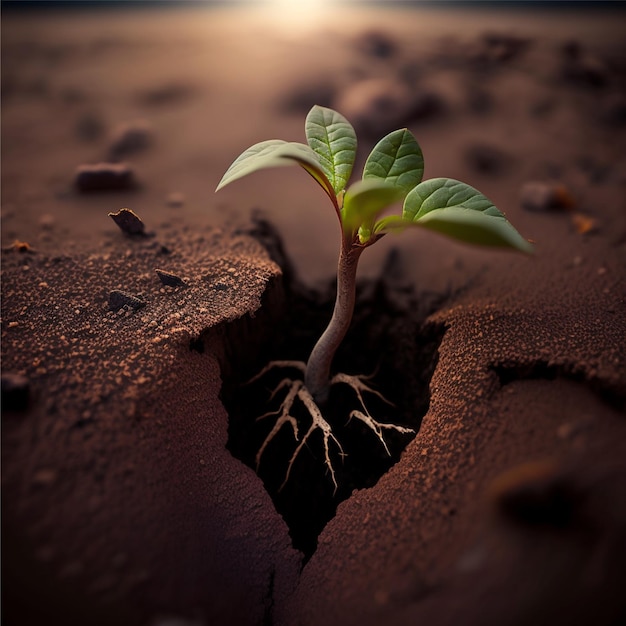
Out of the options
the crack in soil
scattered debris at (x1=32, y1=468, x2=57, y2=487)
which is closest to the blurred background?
the crack in soil

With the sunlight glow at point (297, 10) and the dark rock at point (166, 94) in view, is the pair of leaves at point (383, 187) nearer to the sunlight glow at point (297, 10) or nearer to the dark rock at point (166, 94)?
the dark rock at point (166, 94)

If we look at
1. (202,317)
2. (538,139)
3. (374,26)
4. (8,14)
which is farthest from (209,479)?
(8,14)

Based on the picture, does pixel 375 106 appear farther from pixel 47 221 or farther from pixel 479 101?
pixel 47 221

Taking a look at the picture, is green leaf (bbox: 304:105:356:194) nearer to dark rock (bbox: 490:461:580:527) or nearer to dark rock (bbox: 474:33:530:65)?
dark rock (bbox: 490:461:580:527)

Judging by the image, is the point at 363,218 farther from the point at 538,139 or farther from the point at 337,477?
the point at 538,139

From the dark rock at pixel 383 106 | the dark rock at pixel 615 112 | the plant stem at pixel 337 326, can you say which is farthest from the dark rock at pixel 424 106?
the plant stem at pixel 337 326

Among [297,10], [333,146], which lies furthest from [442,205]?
[297,10]
